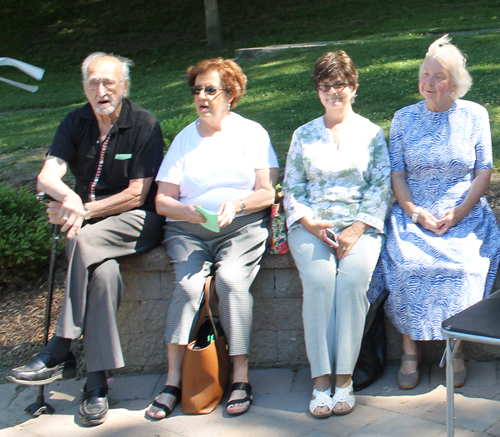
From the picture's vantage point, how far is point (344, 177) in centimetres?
328

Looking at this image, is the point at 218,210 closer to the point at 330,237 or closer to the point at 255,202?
the point at 255,202

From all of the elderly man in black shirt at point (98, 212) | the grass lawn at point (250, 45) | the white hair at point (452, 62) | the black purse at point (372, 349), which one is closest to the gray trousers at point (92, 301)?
the elderly man in black shirt at point (98, 212)

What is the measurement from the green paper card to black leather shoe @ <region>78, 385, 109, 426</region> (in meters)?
1.03

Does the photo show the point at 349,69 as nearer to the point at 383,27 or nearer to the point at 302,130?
the point at 302,130

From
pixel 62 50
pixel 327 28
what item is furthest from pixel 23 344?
pixel 62 50

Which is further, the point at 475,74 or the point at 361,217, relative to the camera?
the point at 475,74

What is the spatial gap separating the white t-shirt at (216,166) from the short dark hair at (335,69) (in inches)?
19.8

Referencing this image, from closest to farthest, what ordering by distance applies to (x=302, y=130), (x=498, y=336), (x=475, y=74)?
(x=498, y=336) < (x=302, y=130) < (x=475, y=74)

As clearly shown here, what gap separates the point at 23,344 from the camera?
13.0ft

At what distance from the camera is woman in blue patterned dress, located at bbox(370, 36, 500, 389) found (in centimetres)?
303

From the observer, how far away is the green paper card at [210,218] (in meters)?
3.13

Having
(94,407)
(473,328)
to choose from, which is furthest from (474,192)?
(94,407)

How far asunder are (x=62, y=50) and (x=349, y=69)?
17166 mm

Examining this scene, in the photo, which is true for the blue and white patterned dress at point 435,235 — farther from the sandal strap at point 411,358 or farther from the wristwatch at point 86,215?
the wristwatch at point 86,215
